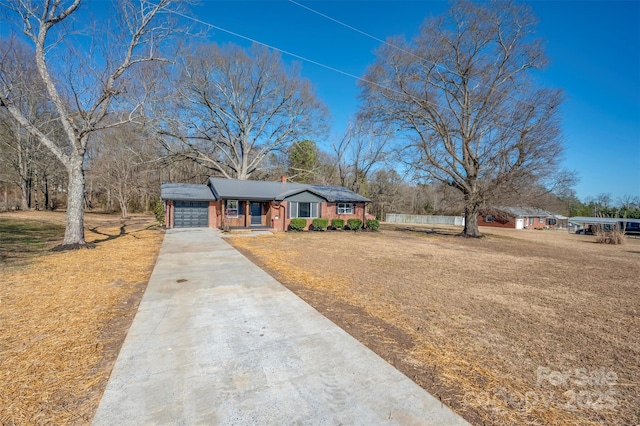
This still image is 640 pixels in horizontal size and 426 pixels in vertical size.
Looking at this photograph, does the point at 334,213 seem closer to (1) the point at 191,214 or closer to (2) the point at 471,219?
(2) the point at 471,219

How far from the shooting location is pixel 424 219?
4369 cm

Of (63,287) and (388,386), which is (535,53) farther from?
(63,287)

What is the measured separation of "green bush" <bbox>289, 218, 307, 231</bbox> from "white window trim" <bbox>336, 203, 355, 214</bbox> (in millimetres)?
3640

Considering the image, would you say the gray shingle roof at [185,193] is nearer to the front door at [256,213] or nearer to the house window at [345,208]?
the front door at [256,213]

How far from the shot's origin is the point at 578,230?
36469 millimetres

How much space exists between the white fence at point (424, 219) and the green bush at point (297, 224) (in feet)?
83.3

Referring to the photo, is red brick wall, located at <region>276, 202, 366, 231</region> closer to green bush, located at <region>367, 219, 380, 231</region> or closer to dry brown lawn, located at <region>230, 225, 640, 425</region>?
green bush, located at <region>367, 219, 380, 231</region>

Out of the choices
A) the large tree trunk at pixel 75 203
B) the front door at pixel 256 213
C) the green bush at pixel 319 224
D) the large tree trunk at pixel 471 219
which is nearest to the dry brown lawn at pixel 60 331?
the large tree trunk at pixel 75 203

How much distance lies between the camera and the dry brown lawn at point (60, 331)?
238 centimetres

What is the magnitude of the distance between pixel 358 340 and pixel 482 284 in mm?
4775

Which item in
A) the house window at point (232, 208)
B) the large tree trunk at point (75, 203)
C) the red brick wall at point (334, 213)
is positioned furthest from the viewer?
the red brick wall at point (334, 213)

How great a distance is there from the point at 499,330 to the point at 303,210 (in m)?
16.4

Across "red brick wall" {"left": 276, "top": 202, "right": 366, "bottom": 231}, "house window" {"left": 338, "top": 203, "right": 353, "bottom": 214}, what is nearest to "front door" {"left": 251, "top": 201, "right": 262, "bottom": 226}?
"red brick wall" {"left": 276, "top": 202, "right": 366, "bottom": 231}

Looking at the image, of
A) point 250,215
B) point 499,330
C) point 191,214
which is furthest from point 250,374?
point 191,214
